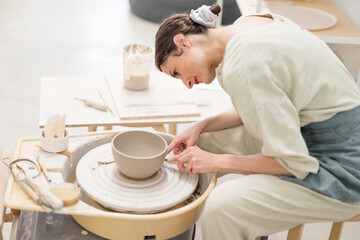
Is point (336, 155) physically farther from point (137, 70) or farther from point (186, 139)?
point (137, 70)

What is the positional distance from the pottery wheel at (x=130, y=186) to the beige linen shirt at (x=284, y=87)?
370 mm

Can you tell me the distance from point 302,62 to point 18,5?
14.7ft

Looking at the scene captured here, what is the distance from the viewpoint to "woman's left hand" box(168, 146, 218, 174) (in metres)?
1.79

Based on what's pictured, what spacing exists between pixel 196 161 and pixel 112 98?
783 millimetres

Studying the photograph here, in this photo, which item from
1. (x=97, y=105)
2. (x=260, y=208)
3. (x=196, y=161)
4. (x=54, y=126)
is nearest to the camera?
(x=260, y=208)

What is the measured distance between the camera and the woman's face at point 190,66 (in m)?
1.88

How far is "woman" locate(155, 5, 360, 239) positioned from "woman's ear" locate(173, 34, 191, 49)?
0.16 meters

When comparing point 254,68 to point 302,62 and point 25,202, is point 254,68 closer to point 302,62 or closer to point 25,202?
point 302,62

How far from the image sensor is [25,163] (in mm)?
1831

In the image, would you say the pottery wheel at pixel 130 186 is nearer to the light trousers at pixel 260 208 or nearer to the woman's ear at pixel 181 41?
the light trousers at pixel 260 208

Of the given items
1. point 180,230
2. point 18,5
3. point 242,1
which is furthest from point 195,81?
point 18,5

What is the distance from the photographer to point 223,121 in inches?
81.6

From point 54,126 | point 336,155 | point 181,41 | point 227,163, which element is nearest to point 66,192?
point 54,126

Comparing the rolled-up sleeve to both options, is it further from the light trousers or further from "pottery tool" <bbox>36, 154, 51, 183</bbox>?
"pottery tool" <bbox>36, 154, 51, 183</bbox>
